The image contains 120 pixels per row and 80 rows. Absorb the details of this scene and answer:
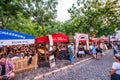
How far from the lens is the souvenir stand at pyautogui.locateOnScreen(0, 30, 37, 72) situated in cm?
1464

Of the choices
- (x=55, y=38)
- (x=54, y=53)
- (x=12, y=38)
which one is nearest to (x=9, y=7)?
(x=54, y=53)

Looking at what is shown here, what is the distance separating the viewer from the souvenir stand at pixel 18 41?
14.6 m

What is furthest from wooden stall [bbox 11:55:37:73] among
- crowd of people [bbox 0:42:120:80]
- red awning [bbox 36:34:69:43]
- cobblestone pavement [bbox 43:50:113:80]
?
red awning [bbox 36:34:69:43]

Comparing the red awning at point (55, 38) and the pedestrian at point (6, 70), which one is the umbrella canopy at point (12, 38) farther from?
the red awning at point (55, 38)

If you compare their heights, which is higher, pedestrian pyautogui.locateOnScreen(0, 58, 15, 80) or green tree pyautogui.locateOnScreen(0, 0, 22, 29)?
green tree pyautogui.locateOnScreen(0, 0, 22, 29)

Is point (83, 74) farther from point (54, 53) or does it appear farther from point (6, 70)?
point (54, 53)

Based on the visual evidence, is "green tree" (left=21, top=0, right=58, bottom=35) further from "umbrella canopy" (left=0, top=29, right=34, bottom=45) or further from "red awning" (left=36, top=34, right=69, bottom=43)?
"umbrella canopy" (left=0, top=29, right=34, bottom=45)

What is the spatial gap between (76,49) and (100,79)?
53.2 feet

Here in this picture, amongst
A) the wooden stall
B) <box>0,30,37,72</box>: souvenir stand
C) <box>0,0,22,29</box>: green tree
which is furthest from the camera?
<box>0,0,22,29</box>: green tree

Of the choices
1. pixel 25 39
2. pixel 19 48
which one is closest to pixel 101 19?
pixel 19 48

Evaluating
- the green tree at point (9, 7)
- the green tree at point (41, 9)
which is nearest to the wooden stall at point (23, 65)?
the green tree at point (9, 7)

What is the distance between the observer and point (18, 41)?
16.2 meters

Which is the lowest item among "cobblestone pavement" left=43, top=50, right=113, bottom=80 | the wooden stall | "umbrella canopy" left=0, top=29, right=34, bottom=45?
"cobblestone pavement" left=43, top=50, right=113, bottom=80

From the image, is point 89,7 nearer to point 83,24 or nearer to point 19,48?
point 83,24
